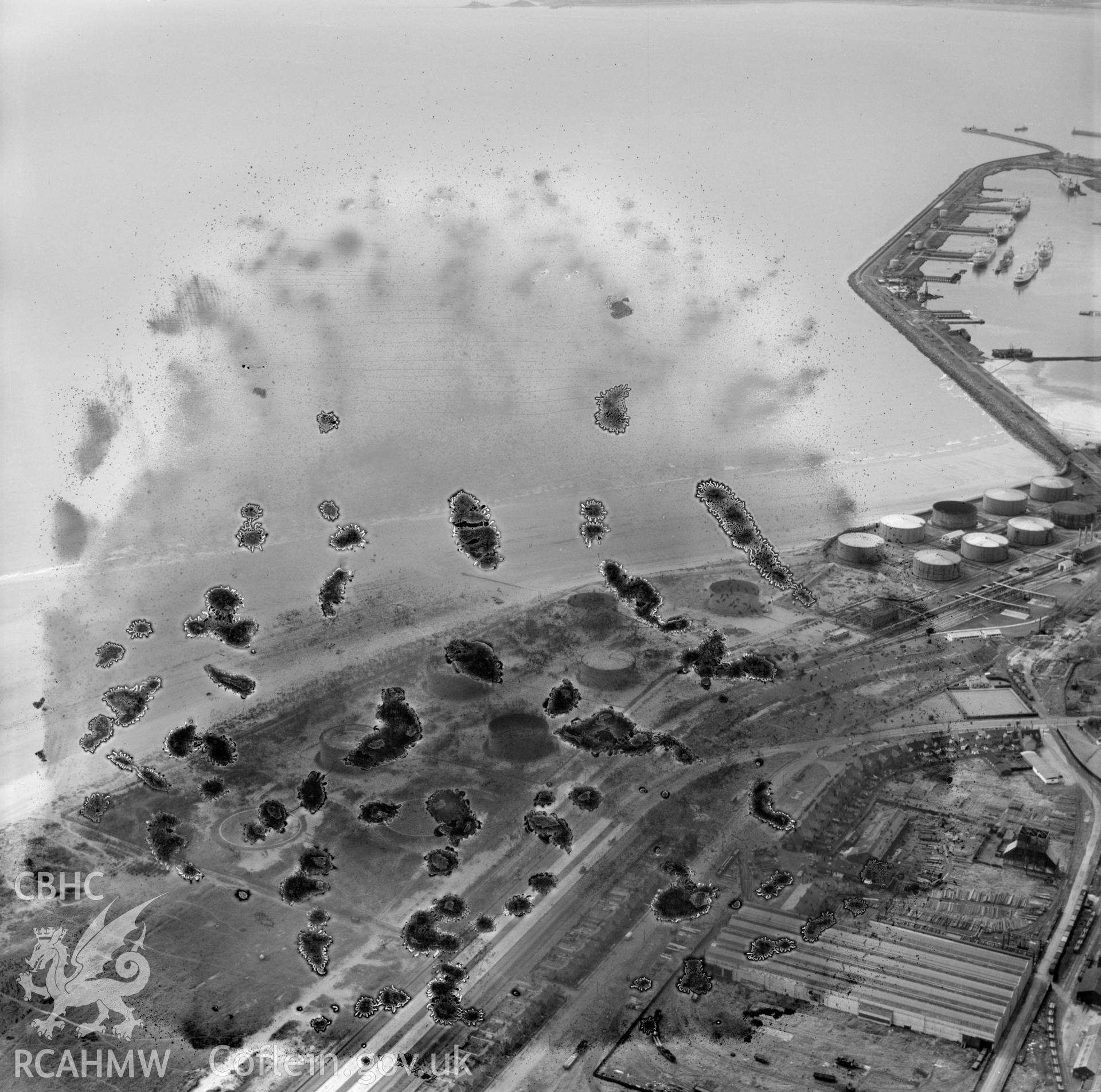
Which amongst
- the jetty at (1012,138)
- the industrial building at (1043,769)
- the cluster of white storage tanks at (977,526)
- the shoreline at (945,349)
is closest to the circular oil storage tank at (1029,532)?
the cluster of white storage tanks at (977,526)

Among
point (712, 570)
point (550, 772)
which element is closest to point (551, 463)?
point (712, 570)

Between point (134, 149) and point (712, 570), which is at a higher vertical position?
point (134, 149)

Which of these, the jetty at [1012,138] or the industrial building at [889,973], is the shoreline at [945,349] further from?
the industrial building at [889,973]

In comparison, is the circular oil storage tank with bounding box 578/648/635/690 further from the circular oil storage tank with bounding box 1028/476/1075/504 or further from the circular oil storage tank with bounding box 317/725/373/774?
the circular oil storage tank with bounding box 1028/476/1075/504

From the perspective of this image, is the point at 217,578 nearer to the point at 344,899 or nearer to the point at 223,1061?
the point at 344,899

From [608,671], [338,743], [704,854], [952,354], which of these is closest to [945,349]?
[952,354]

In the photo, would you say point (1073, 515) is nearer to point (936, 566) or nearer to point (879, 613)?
point (936, 566)
